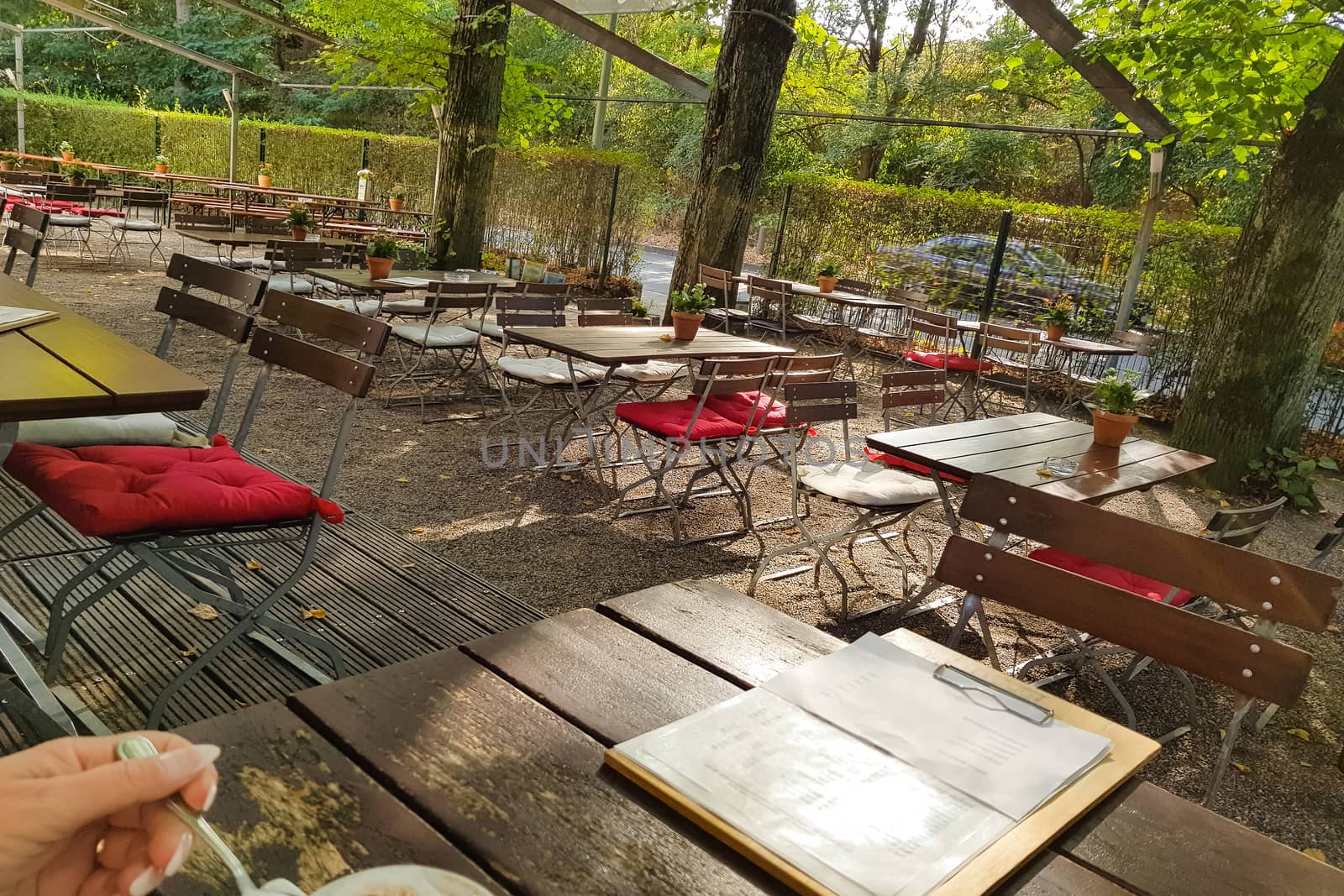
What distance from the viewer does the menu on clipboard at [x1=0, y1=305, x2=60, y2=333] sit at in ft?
8.34

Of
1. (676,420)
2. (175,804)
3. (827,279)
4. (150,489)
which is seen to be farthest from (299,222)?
(175,804)

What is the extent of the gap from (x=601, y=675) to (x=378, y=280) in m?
6.26

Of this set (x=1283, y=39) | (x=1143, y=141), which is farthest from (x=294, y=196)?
(x=1283, y=39)

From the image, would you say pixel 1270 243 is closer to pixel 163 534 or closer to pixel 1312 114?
pixel 1312 114

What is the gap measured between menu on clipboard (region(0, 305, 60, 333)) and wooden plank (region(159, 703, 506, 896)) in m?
2.13

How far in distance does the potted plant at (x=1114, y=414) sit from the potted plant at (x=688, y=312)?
7.13 feet

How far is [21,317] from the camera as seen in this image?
2637 millimetres

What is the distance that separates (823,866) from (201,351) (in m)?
7.42

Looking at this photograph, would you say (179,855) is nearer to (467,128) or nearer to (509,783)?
(509,783)

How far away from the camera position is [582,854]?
2.80 feet

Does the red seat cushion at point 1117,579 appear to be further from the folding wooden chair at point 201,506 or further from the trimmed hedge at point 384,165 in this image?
the trimmed hedge at point 384,165

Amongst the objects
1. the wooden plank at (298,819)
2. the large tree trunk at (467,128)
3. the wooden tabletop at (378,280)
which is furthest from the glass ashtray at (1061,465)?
the large tree trunk at (467,128)

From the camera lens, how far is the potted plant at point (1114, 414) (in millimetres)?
4312

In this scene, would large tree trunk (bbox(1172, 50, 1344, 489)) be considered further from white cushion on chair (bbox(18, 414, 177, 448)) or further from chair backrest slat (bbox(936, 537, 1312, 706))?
white cushion on chair (bbox(18, 414, 177, 448))
